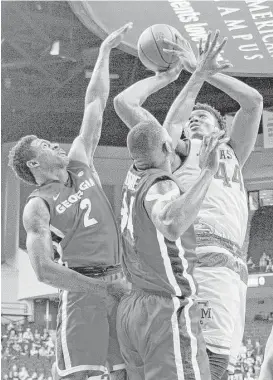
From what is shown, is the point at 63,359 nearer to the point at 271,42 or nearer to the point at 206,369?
the point at 206,369

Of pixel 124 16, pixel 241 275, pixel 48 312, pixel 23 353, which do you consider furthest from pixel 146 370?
pixel 48 312

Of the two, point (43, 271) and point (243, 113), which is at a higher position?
point (243, 113)

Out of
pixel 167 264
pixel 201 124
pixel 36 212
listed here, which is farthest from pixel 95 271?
pixel 201 124

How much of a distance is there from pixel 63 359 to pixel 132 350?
1.60 ft

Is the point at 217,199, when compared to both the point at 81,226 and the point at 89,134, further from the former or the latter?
the point at 89,134

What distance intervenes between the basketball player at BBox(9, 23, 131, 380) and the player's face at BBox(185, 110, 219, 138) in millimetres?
546

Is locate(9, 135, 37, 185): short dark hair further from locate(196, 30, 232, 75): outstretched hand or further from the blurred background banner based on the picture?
the blurred background banner

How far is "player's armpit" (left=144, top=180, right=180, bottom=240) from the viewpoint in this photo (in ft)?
8.28

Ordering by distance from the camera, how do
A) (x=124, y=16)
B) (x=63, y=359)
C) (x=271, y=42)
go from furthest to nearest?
(x=271, y=42) < (x=124, y=16) < (x=63, y=359)

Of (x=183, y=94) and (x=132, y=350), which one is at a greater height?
(x=183, y=94)

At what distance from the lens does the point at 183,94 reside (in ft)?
11.0

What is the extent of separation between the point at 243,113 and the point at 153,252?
3.88ft

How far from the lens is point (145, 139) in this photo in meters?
2.74

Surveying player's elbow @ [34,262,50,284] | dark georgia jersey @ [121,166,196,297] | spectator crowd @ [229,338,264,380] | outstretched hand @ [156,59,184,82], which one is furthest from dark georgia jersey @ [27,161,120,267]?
spectator crowd @ [229,338,264,380]
